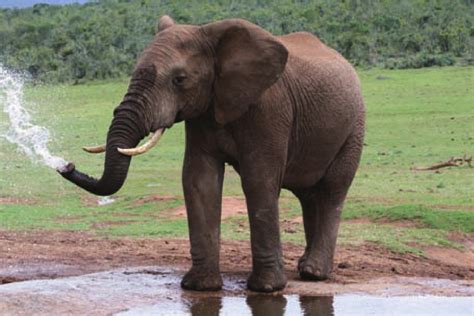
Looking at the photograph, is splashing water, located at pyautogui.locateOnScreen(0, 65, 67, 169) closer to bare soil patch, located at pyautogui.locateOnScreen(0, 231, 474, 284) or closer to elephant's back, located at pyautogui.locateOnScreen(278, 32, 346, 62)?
bare soil patch, located at pyautogui.locateOnScreen(0, 231, 474, 284)

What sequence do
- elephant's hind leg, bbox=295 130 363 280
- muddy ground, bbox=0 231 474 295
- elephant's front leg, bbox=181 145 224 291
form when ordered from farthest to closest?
elephant's hind leg, bbox=295 130 363 280 → muddy ground, bbox=0 231 474 295 → elephant's front leg, bbox=181 145 224 291

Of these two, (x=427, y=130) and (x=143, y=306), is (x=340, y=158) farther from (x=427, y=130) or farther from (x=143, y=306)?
(x=427, y=130)

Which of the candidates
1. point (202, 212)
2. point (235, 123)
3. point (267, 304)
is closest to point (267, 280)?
point (267, 304)

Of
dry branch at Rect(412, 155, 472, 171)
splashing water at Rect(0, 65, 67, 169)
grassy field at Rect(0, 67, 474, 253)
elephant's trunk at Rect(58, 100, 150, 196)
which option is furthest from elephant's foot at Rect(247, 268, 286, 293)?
dry branch at Rect(412, 155, 472, 171)

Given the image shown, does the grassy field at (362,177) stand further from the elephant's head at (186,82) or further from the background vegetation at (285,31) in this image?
the background vegetation at (285,31)

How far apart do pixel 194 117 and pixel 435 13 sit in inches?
1562

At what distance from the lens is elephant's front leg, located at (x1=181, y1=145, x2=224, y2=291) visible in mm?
9148

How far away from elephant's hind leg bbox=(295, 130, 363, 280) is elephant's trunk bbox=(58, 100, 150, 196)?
2.24m

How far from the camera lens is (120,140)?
8.13 meters

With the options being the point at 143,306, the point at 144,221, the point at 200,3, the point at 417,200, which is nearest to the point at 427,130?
the point at 417,200

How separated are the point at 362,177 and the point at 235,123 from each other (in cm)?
957

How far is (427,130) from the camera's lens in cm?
2544

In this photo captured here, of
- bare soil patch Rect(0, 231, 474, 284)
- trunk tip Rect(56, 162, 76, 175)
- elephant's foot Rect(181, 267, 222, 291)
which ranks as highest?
trunk tip Rect(56, 162, 76, 175)

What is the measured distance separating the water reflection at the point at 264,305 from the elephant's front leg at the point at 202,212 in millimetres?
323
